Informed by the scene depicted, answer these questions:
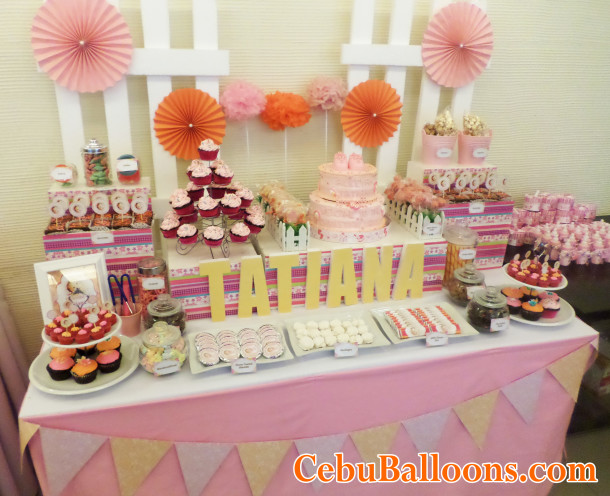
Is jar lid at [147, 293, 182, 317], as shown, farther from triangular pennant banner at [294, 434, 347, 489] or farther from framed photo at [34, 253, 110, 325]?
triangular pennant banner at [294, 434, 347, 489]

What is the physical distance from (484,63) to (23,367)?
2.52 m

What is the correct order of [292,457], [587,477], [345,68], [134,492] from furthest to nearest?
1. [587,477]
2. [345,68]
3. [292,457]
4. [134,492]

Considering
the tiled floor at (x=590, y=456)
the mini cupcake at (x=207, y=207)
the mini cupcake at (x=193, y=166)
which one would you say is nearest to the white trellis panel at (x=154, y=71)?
the mini cupcake at (x=193, y=166)

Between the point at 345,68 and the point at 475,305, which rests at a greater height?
the point at 345,68

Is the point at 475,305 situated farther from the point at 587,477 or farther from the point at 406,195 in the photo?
the point at 587,477

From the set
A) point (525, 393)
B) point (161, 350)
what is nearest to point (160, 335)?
point (161, 350)

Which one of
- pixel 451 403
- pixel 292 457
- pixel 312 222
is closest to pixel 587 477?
pixel 451 403

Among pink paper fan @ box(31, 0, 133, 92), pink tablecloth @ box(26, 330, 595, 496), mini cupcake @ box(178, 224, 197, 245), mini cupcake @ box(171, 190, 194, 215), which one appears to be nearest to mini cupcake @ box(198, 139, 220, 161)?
mini cupcake @ box(171, 190, 194, 215)

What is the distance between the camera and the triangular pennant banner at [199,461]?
1.56 m

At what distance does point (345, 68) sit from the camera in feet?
7.53

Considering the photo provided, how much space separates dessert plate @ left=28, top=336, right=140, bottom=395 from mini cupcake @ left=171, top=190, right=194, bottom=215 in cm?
52

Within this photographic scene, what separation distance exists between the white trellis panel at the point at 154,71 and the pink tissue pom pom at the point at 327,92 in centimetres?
40

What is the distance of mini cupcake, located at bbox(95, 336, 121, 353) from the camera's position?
1589 mm

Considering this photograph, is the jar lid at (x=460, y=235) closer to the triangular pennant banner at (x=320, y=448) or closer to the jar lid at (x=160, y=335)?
the triangular pennant banner at (x=320, y=448)
